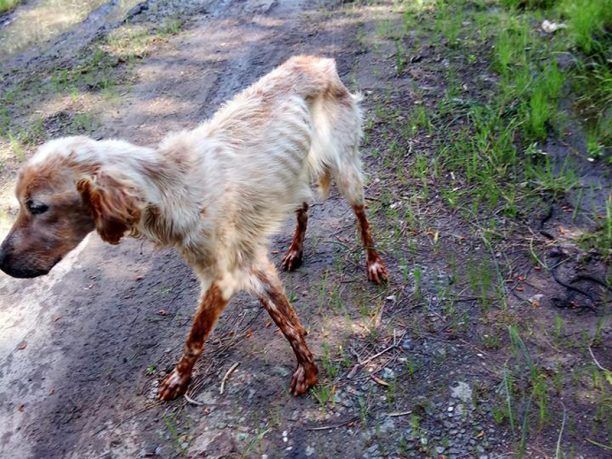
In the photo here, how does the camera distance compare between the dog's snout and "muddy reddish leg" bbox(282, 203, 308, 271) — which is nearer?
the dog's snout

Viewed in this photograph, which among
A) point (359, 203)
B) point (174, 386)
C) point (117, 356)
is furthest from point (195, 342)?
point (359, 203)

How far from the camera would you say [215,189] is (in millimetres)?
3482

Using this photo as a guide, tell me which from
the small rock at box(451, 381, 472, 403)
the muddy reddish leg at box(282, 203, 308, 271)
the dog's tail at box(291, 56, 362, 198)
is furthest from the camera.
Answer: the muddy reddish leg at box(282, 203, 308, 271)

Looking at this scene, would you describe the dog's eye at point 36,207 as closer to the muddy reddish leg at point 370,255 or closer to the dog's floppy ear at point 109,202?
the dog's floppy ear at point 109,202

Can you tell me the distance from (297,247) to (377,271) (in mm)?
707

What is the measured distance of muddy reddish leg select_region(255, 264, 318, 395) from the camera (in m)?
3.64

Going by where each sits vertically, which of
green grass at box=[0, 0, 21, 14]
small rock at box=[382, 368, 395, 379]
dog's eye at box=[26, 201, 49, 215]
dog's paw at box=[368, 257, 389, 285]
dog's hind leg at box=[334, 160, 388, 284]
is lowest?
small rock at box=[382, 368, 395, 379]

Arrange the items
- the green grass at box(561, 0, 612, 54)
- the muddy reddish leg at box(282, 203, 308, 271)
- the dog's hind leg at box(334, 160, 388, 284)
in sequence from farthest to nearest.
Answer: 1. the green grass at box(561, 0, 612, 54)
2. the muddy reddish leg at box(282, 203, 308, 271)
3. the dog's hind leg at box(334, 160, 388, 284)

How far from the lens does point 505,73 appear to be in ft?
19.6

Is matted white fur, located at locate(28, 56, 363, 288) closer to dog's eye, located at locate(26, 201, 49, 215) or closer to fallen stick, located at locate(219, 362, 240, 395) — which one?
dog's eye, located at locate(26, 201, 49, 215)

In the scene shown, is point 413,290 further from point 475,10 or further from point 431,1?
point 431,1

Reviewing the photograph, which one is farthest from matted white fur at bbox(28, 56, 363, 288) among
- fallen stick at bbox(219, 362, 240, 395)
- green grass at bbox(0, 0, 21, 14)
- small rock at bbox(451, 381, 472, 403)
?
green grass at bbox(0, 0, 21, 14)

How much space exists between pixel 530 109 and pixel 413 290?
7.82ft

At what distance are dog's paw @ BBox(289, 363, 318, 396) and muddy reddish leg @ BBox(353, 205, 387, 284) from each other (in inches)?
40.5
